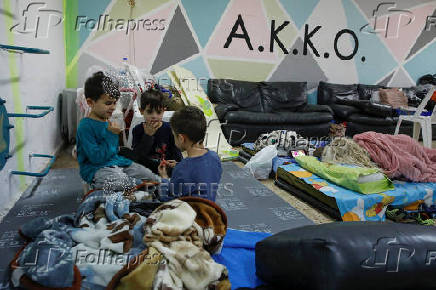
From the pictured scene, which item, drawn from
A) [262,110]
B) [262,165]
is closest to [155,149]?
[262,165]

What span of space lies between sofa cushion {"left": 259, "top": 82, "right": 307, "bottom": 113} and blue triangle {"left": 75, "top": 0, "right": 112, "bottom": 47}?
7.90 feet

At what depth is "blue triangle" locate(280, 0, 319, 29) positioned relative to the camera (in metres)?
5.08

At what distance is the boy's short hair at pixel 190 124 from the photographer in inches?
61.9

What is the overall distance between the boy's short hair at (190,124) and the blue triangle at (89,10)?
3.30 metres

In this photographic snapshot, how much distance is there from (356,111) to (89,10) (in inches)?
156

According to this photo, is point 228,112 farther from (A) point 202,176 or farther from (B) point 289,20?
(A) point 202,176

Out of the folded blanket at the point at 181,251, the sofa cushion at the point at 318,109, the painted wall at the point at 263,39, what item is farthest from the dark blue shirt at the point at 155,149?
the sofa cushion at the point at 318,109

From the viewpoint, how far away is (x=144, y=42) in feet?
14.8

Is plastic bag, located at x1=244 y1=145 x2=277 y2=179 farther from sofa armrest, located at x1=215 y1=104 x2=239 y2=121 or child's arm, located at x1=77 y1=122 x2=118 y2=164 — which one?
child's arm, located at x1=77 y1=122 x2=118 y2=164

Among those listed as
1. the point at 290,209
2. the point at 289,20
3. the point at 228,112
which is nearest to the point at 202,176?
the point at 290,209

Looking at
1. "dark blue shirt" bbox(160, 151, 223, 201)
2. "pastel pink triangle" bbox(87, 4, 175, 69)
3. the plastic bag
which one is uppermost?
"pastel pink triangle" bbox(87, 4, 175, 69)

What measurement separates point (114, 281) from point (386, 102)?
17.1 ft

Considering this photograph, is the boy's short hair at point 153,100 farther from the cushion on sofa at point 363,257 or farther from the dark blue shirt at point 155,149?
the cushion on sofa at point 363,257

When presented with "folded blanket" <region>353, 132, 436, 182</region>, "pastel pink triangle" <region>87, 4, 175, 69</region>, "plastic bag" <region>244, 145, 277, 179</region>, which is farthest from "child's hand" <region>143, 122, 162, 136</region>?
"pastel pink triangle" <region>87, 4, 175, 69</region>
